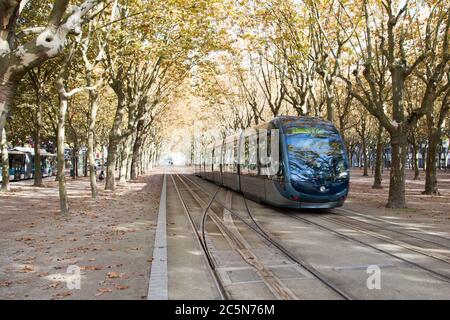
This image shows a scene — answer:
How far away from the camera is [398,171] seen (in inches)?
576

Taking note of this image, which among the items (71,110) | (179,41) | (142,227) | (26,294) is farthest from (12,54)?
(71,110)

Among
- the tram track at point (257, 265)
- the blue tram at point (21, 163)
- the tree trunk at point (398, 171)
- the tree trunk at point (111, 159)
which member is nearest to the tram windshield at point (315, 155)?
the tree trunk at point (398, 171)

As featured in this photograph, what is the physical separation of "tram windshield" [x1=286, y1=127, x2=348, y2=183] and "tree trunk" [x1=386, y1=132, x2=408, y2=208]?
9.18 feet

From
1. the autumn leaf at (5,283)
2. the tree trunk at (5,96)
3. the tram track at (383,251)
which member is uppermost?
the tree trunk at (5,96)

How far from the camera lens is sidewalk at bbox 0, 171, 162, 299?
5.54 m

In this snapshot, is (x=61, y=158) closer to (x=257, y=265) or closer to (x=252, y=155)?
(x=252, y=155)

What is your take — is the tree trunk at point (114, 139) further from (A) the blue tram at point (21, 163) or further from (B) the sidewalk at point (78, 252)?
(A) the blue tram at point (21, 163)

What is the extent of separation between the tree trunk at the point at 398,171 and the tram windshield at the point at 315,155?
2.80m

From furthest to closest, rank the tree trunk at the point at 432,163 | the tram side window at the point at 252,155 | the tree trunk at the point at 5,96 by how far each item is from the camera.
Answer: the tree trunk at the point at 432,163, the tram side window at the point at 252,155, the tree trunk at the point at 5,96

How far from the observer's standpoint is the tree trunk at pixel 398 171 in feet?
48.0

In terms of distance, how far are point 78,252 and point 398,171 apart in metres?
11.5

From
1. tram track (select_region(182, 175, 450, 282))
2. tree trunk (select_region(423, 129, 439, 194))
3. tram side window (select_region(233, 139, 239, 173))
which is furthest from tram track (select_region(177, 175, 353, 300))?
tree trunk (select_region(423, 129, 439, 194))
